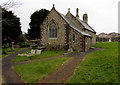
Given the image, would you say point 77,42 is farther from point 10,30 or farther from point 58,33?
point 10,30

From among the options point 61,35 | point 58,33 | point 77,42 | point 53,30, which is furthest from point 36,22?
point 77,42

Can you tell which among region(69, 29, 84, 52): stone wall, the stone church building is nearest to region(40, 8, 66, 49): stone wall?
the stone church building

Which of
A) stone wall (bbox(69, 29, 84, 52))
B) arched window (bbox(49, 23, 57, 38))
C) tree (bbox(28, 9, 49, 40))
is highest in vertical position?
tree (bbox(28, 9, 49, 40))

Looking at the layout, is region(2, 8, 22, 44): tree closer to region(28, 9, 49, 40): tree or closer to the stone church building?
region(28, 9, 49, 40): tree

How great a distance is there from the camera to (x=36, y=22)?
219 ft

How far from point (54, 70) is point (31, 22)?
5292cm

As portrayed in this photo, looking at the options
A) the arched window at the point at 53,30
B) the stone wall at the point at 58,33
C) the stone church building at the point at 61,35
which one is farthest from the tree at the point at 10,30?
the arched window at the point at 53,30

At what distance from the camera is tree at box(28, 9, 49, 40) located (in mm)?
66125

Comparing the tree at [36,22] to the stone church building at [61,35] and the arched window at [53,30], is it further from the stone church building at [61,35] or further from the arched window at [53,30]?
the arched window at [53,30]

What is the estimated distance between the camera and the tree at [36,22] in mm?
66125

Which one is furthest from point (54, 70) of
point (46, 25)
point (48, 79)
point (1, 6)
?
point (46, 25)

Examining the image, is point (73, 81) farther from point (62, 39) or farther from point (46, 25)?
point (46, 25)

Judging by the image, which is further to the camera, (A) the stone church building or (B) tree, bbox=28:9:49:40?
(B) tree, bbox=28:9:49:40

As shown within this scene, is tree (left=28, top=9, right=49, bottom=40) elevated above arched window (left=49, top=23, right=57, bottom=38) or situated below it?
above
